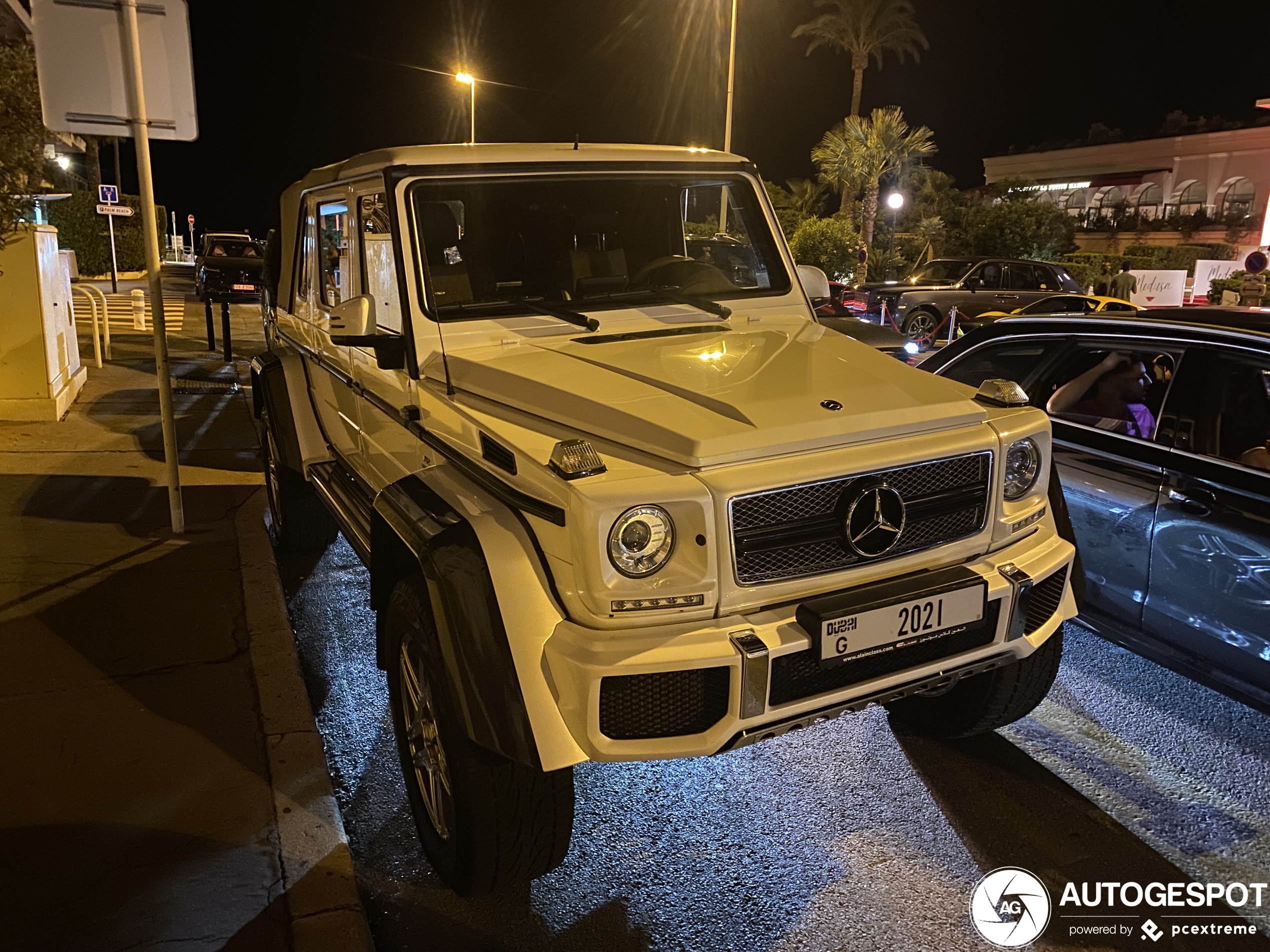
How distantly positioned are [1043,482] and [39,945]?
3338 millimetres

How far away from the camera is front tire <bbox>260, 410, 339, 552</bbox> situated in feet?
18.8

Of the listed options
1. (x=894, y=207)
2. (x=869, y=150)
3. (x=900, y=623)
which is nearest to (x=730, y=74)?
(x=869, y=150)

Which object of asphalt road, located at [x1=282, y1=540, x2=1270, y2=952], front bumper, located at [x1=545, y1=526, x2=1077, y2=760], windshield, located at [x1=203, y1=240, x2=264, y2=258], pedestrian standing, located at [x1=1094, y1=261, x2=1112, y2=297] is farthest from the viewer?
windshield, located at [x1=203, y1=240, x2=264, y2=258]

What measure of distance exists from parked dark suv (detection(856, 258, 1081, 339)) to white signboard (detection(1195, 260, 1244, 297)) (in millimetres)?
7105

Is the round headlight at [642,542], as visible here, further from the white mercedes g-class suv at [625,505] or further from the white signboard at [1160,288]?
the white signboard at [1160,288]

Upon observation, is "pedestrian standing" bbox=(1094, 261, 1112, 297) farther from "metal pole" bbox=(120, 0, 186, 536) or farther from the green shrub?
"metal pole" bbox=(120, 0, 186, 536)

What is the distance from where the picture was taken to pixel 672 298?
4.00 m

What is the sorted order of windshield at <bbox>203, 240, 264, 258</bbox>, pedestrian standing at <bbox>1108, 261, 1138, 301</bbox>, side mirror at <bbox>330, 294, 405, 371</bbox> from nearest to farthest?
side mirror at <bbox>330, 294, 405, 371</bbox>
pedestrian standing at <bbox>1108, 261, 1138, 301</bbox>
windshield at <bbox>203, 240, 264, 258</bbox>

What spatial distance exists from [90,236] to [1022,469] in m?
34.6

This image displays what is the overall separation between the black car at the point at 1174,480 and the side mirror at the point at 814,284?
113 cm

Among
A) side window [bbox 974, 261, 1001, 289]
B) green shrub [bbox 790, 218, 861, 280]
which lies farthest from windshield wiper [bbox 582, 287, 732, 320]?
green shrub [bbox 790, 218, 861, 280]

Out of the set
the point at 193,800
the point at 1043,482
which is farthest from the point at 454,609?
the point at 1043,482

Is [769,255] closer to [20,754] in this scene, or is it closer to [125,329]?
[20,754]

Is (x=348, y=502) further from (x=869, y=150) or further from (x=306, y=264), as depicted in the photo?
(x=869, y=150)
